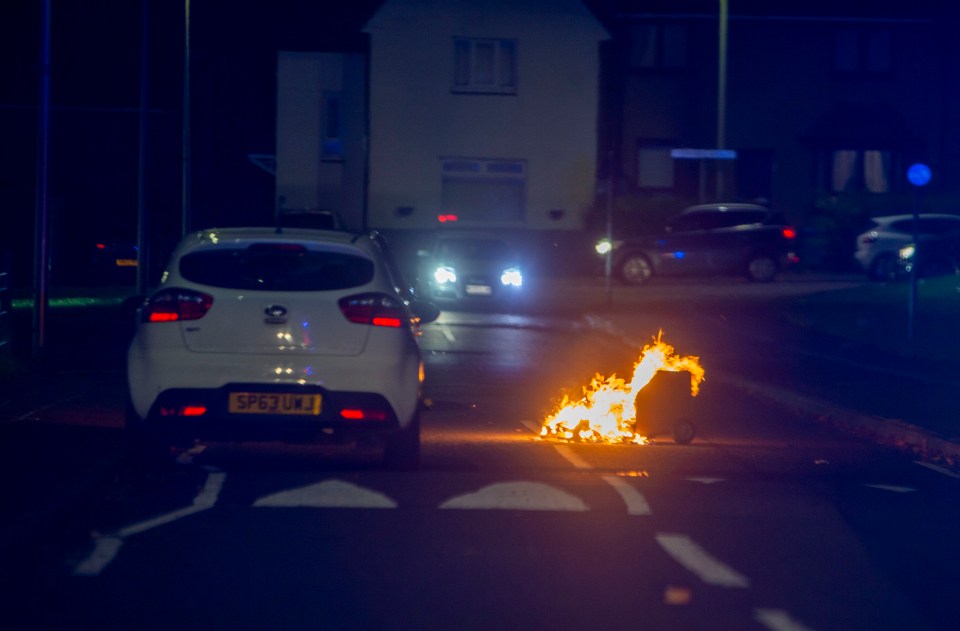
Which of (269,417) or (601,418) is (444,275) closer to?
(601,418)

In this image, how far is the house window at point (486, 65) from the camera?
132 ft

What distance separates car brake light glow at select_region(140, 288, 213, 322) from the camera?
32.2ft

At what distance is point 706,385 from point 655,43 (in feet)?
85.8

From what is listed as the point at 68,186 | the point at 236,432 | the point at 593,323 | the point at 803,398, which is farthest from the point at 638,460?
the point at 68,186

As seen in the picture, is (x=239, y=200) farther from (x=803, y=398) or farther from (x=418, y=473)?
(x=418, y=473)

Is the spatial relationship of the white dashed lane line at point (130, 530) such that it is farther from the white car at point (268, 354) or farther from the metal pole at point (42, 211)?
the metal pole at point (42, 211)

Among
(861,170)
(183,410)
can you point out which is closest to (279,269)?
(183,410)

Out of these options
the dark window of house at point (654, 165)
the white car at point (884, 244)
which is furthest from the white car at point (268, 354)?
the dark window of house at point (654, 165)

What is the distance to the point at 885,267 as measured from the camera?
33.9m

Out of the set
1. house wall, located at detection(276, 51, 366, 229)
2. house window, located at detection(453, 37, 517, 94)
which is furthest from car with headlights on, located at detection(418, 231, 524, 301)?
house wall, located at detection(276, 51, 366, 229)

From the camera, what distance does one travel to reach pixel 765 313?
1062 inches

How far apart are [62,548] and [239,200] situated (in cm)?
3951

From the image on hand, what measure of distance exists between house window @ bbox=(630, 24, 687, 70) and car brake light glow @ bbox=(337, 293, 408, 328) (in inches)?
1324

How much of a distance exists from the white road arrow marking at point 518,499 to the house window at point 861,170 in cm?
3514
